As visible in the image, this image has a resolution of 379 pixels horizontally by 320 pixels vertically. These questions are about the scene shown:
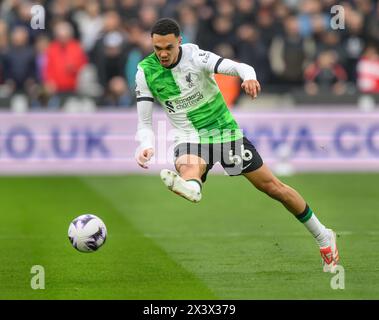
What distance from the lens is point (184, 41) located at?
855 inches

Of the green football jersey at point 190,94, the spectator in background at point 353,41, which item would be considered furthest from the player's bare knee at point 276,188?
the spectator in background at point 353,41

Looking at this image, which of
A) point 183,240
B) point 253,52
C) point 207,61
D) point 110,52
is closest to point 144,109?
point 207,61

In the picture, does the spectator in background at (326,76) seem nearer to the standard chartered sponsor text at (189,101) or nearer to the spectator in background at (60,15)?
the spectator in background at (60,15)

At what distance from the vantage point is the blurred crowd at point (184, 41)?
70.9 feet

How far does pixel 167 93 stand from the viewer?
433 inches

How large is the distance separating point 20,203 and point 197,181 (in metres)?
6.72

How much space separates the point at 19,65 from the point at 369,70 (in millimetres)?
7108

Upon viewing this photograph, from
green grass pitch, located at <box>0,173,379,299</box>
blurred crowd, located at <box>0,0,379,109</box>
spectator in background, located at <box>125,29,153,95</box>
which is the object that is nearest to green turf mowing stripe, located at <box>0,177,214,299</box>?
green grass pitch, located at <box>0,173,379,299</box>

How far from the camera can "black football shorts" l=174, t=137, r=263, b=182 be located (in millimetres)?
10820

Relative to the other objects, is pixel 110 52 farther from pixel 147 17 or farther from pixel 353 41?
pixel 353 41

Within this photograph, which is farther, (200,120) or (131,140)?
(131,140)

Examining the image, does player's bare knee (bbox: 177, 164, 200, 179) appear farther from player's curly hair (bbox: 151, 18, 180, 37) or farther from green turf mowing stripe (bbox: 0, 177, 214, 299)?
player's curly hair (bbox: 151, 18, 180, 37)
